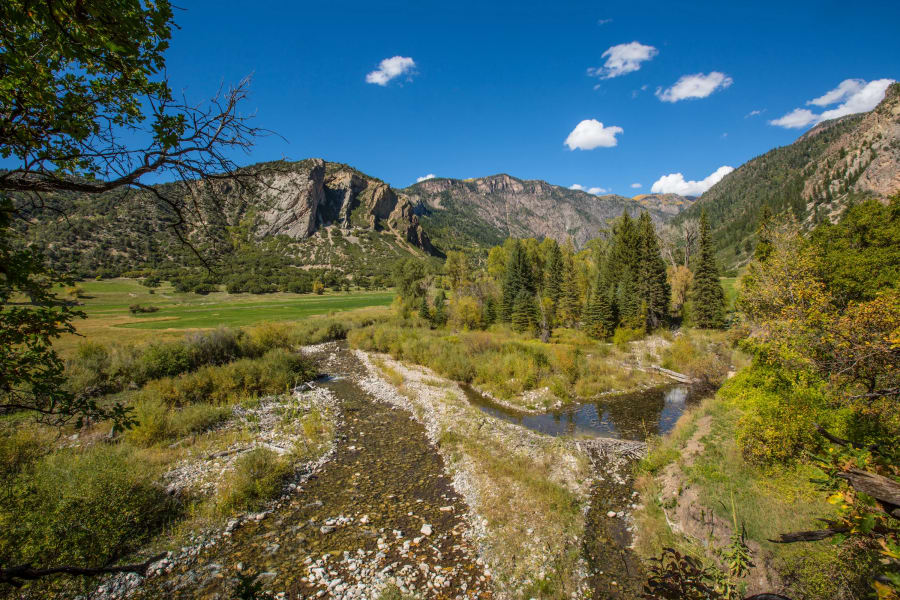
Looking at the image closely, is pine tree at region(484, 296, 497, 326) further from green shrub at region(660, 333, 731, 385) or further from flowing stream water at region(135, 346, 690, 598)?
flowing stream water at region(135, 346, 690, 598)

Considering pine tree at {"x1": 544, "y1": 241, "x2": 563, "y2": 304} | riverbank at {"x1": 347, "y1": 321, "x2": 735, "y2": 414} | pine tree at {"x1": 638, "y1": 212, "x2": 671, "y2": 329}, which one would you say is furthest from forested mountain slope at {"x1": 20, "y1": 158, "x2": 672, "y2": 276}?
pine tree at {"x1": 638, "y1": 212, "x2": 671, "y2": 329}

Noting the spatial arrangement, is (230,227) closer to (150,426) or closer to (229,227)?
(229,227)

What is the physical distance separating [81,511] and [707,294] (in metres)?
50.2

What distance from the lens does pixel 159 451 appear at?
13336 mm

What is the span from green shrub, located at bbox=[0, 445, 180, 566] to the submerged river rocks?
152 centimetres

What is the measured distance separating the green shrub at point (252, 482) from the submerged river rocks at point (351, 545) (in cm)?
59

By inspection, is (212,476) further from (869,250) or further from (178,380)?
(869,250)

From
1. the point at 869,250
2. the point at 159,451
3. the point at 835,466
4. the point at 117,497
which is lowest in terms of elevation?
the point at 159,451

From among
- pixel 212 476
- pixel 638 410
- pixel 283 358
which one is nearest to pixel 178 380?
pixel 283 358

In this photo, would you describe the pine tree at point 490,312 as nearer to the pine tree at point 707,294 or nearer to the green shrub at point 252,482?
the pine tree at point 707,294

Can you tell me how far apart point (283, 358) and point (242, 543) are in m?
18.3

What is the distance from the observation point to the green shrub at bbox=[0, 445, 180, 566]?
7.07 m

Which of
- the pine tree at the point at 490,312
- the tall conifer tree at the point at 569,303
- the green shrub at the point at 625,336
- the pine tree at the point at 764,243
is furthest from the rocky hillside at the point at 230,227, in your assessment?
the pine tree at the point at 764,243

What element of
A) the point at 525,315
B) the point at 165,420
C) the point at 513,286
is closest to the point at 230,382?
the point at 165,420
